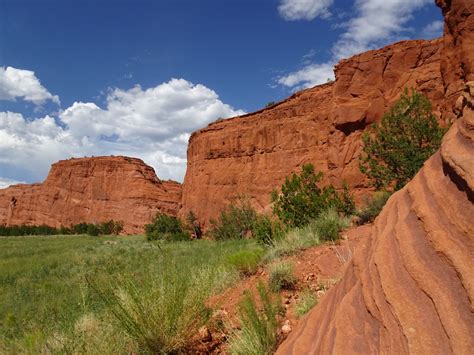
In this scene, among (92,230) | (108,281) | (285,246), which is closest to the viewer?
(108,281)

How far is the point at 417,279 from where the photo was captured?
7.52 ft

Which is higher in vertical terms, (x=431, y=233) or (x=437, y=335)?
(x=431, y=233)

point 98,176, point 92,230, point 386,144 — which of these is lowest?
point 92,230

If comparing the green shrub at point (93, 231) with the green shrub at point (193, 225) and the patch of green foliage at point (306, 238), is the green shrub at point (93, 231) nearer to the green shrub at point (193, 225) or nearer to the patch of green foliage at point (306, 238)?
the green shrub at point (193, 225)

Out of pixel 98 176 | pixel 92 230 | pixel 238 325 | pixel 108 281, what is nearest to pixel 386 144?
pixel 238 325

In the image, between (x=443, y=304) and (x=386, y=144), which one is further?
(x=386, y=144)

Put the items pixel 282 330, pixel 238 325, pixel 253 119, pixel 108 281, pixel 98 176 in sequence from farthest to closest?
pixel 98 176, pixel 253 119, pixel 238 325, pixel 108 281, pixel 282 330

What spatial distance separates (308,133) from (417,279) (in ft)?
91.1

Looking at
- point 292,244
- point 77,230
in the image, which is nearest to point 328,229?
point 292,244

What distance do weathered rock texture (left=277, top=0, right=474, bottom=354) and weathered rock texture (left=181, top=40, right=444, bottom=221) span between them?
19.3 m

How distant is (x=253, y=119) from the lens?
35156mm

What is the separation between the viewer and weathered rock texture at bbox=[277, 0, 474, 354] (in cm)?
199

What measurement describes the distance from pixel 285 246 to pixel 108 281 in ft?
14.2

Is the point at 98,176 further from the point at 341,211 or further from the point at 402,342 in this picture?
the point at 402,342
